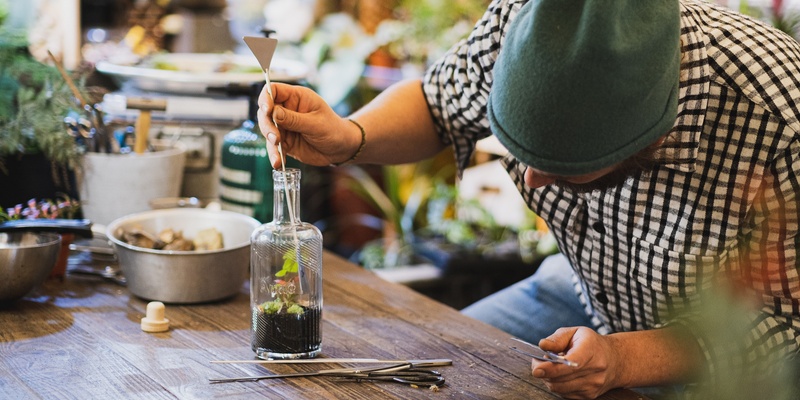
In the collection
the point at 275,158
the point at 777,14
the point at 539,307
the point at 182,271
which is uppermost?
the point at 777,14

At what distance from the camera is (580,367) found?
1.19 m

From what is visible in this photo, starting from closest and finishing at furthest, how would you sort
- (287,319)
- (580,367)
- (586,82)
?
(586,82)
(580,367)
(287,319)

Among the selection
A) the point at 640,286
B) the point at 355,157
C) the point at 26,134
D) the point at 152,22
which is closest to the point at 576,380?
the point at 640,286

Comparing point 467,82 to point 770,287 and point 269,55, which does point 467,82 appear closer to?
point 269,55

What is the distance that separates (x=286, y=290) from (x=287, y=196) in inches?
5.6

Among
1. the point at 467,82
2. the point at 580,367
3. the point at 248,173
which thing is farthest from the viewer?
the point at 248,173

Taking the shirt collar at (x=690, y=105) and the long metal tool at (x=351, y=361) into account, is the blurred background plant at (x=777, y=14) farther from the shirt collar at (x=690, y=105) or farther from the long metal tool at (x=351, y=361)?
the long metal tool at (x=351, y=361)

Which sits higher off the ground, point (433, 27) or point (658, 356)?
point (433, 27)

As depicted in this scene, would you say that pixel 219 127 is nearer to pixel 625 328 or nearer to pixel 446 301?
pixel 625 328

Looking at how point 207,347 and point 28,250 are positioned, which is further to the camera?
point 28,250

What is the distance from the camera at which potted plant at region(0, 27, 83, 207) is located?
68.8 inches

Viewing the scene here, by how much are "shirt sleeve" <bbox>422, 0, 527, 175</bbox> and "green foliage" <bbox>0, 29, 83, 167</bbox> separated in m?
0.74

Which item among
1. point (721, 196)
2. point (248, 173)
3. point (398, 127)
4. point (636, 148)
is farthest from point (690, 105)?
point (248, 173)

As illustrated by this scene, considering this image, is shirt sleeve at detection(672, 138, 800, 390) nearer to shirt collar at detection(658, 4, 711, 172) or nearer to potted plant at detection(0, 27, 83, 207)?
shirt collar at detection(658, 4, 711, 172)
